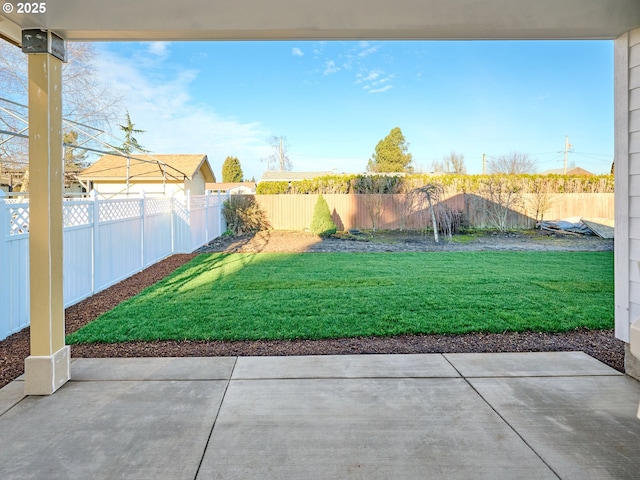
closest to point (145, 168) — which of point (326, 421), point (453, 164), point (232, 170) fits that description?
point (326, 421)

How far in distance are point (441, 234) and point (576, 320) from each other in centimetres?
1048

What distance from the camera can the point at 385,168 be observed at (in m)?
38.4

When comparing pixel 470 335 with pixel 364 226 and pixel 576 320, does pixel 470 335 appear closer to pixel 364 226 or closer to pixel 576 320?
pixel 576 320

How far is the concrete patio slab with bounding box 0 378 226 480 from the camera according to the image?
2.01 meters

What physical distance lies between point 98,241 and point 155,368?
3483mm

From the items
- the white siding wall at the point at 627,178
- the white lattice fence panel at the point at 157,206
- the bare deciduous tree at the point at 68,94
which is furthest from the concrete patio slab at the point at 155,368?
the bare deciduous tree at the point at 68,94

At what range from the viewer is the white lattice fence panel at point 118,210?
6255mm

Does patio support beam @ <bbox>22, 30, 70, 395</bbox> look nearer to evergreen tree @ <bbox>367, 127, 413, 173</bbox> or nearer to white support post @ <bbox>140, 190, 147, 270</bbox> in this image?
white support post @ <bbox>140, 190, 147, 270</bbox>

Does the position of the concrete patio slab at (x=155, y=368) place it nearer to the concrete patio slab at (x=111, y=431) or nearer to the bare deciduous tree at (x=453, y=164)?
the concrete patio slab at (x=111, y=431)

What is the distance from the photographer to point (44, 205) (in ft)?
9.20

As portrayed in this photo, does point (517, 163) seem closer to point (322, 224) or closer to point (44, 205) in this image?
point (322, 224)

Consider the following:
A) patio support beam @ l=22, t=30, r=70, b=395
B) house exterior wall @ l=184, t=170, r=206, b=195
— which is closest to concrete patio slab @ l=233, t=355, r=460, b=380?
patio support beam @ l=22, t=30, r=70, b=395

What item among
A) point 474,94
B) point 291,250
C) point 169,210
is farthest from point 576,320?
point 474,94

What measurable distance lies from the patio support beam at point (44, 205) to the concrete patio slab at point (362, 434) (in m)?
1.33
